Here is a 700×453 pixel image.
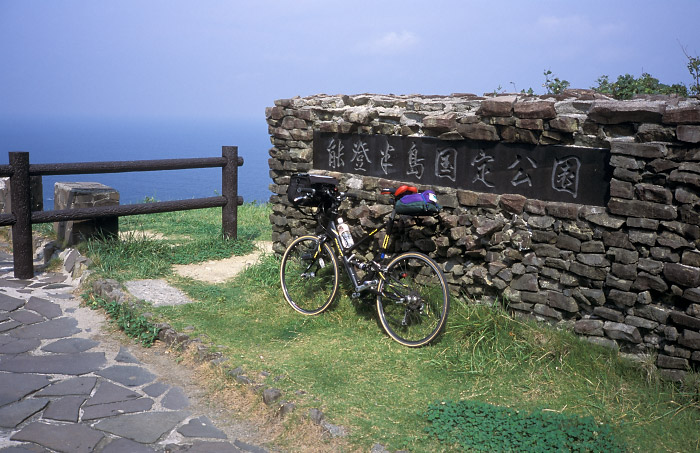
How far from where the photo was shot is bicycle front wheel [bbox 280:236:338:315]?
5.65 meters

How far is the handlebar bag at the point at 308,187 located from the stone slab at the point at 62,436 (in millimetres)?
2560

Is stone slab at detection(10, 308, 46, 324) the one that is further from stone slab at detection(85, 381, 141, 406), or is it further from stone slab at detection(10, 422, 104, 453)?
stone slab at detection(10, 422, 104, 453)

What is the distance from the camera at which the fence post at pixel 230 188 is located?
8.02 metres

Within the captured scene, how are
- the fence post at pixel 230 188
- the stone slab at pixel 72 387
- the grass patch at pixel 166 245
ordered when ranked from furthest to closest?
1. the fence post at pixel 230 188
2. the grass patch at pixel 166 245
3. the stone slab at pixel 72 387

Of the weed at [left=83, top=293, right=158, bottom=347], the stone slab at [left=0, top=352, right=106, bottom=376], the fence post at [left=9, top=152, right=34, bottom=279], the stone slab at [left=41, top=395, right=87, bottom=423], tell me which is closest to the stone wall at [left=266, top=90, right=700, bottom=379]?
the weed at [left=83, top=293, right=158, bottom=347]

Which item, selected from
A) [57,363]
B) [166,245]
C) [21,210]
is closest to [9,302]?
[21,210]

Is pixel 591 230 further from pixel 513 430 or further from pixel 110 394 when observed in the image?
pixel 110 394

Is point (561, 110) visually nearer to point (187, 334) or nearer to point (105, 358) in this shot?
point (187, 334)

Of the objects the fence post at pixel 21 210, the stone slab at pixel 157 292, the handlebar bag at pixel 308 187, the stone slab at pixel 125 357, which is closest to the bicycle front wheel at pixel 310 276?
the handlebar bag at pixel 308 187

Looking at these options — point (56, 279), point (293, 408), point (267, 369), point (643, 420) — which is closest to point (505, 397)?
point (643, 420)

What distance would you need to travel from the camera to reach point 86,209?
23.0 ft

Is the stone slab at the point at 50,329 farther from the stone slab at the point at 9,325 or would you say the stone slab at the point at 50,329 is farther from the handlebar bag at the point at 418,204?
the handlebar bag at the point at 418,204

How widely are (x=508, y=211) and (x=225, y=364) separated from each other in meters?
2.48

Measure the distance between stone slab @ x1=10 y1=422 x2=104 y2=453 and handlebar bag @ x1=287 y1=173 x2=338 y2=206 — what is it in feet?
8.40
